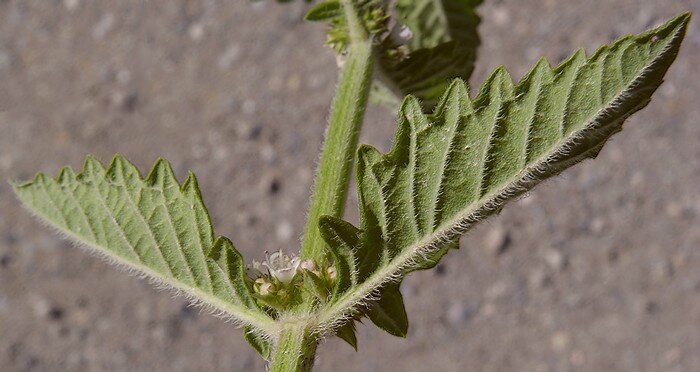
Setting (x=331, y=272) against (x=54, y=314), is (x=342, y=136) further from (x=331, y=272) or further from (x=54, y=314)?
(x=54, y=314)

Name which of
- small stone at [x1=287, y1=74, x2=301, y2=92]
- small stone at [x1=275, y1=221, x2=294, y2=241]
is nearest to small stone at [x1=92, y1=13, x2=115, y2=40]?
small stone at [x1=287, y1=74, x2=301, y2=92]

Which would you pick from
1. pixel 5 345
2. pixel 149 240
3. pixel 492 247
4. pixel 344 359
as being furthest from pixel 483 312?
pixel 149 240

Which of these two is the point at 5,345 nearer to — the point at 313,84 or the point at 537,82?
the point at 313,84

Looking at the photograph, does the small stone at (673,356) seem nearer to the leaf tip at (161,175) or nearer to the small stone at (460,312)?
the small stone at (460,312)

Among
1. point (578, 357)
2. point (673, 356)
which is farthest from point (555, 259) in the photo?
point (673, 356)

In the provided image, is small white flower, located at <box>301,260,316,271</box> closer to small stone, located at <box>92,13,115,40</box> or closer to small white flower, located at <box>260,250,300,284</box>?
small white flower, located at <box>260,250,300,284</box>

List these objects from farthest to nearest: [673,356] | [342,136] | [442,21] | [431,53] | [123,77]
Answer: [123,77] < [673,356] < [442,21] < [431,53] < [342,136]

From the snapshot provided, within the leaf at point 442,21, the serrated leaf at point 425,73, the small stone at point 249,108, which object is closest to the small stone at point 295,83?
the small stone at point 249,108
